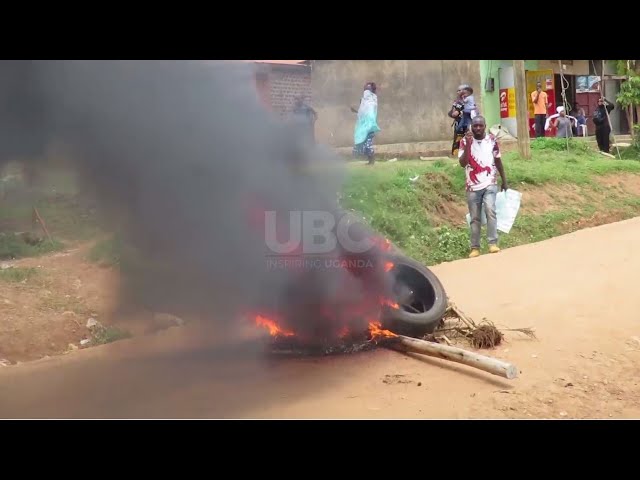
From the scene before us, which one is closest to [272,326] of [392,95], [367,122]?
[367,122]

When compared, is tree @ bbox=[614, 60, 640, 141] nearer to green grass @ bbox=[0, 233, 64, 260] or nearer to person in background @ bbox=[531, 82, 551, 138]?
person in background @ bbox=[531, 82, 551, 138]

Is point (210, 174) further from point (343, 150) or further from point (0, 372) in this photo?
point (343, 150)

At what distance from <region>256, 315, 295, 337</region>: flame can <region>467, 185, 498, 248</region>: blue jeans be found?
4.34m

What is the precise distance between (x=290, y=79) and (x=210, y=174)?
8.42m

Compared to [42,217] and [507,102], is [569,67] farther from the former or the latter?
[42,217]

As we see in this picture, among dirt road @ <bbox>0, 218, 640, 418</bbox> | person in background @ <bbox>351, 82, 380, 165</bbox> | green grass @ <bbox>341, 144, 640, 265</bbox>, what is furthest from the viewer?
person in background @ <bbox>351, 82, 380, 165</bbox>

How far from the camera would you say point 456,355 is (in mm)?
5305

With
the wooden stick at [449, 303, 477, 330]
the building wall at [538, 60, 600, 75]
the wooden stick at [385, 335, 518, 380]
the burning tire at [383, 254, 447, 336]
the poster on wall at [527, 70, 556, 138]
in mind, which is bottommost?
the wooden stick at [385, 335, 518, 380]

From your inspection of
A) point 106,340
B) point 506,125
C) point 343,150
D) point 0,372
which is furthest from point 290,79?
point 0,372

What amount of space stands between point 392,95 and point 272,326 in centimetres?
1054

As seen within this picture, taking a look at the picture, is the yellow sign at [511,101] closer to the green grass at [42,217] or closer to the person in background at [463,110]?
Answer: the person in background at [463,110]

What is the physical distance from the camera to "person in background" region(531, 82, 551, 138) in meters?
18.7

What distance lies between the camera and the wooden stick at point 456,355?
16.4ft

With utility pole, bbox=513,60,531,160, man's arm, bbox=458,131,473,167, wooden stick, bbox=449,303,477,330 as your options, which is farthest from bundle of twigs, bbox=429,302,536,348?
utility pole, bbox=513,60,531,160
